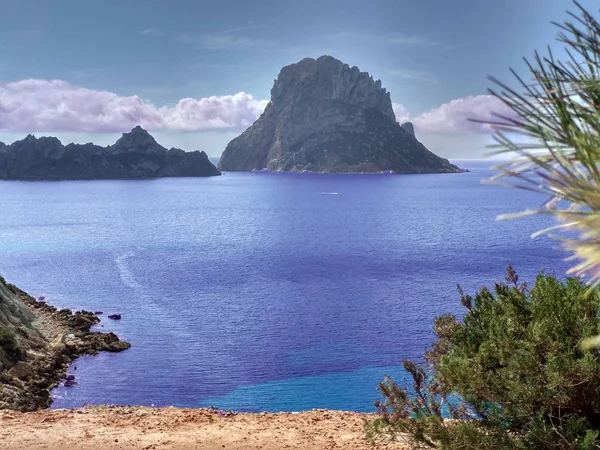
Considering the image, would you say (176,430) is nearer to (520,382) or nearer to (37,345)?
(520,382)

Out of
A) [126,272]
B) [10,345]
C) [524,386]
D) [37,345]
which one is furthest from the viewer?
[126,272]

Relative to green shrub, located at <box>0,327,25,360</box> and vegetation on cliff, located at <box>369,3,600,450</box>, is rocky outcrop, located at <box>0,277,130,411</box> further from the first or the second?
vegetation on cliff, located at <box>369,3,600,450</box>

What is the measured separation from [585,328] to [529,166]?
30.1 feet

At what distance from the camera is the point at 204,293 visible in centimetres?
6975

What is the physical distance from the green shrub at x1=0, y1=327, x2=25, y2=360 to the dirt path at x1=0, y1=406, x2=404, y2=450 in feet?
71.6

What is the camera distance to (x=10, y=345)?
42.4 metres

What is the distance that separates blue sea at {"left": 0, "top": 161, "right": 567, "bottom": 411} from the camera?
4366 centimetres

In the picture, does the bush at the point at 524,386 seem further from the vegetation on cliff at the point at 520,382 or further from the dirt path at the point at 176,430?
the dirt path at the point at 176,430

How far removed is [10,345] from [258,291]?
3157 centimetres

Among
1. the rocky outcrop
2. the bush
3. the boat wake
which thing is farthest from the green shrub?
the bush

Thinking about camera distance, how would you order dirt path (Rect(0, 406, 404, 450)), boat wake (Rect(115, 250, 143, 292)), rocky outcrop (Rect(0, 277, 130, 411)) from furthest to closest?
boat wake (Rect(115, 250, 143, 292))
rocky outcrop (Rect(0, 277, 130, 411))
dirt path (Rect(0, 406, 404, 450))

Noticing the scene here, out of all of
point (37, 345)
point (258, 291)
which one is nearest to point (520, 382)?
point (37, 345)

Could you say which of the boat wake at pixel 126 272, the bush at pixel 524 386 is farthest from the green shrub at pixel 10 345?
the bush at pixel 524 386

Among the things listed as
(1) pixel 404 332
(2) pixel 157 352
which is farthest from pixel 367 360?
(2) pixel 157 352
